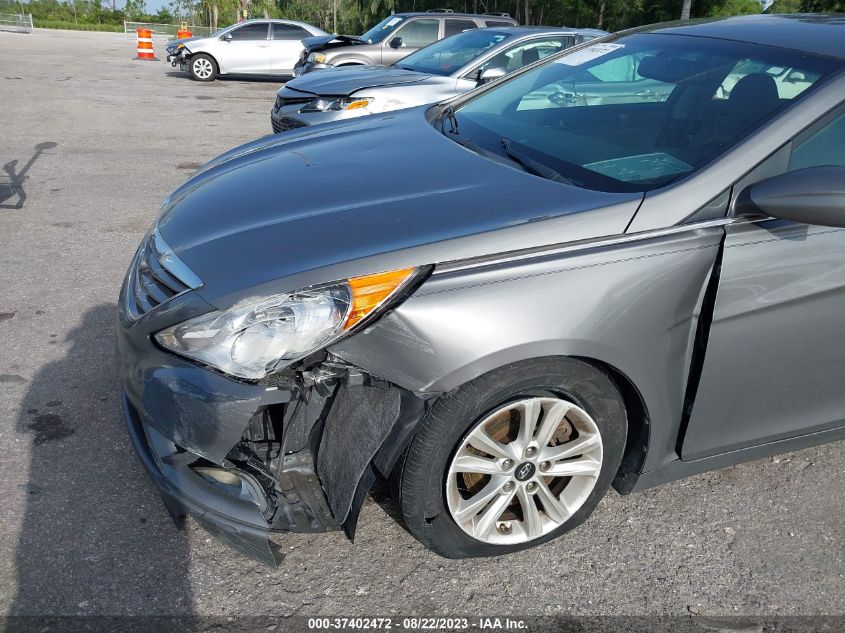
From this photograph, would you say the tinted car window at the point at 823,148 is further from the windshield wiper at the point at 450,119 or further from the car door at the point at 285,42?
the car door at the point at 285,42

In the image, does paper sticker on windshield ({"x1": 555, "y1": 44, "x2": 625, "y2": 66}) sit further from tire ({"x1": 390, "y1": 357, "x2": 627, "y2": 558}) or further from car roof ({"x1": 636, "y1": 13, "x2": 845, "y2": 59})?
tire ({"x1": 390, "y1": 357, "x2": 627, "y2": 558})

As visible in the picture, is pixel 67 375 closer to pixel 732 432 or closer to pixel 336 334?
pixel 336 334

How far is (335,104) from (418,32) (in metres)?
7.27

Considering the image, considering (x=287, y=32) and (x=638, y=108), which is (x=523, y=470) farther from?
(x=287, y=32)

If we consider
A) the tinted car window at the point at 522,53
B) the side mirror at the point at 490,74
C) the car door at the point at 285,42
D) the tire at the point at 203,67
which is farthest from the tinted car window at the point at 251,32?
the side mirror at the point at 490,74

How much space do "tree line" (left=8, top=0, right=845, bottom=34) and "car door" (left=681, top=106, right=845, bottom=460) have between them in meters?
20.5

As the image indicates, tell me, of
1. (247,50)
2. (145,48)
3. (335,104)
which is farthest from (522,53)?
(145,48)

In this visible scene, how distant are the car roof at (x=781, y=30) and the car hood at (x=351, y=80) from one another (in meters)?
4.35

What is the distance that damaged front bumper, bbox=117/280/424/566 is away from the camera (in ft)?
7.13

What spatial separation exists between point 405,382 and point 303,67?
41.5 feet

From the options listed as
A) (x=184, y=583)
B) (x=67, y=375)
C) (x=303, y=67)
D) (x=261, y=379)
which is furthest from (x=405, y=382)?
(x=303, y=67)

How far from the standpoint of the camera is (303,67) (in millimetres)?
13664

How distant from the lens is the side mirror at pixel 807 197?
2244 millimetres

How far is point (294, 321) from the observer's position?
215cm
